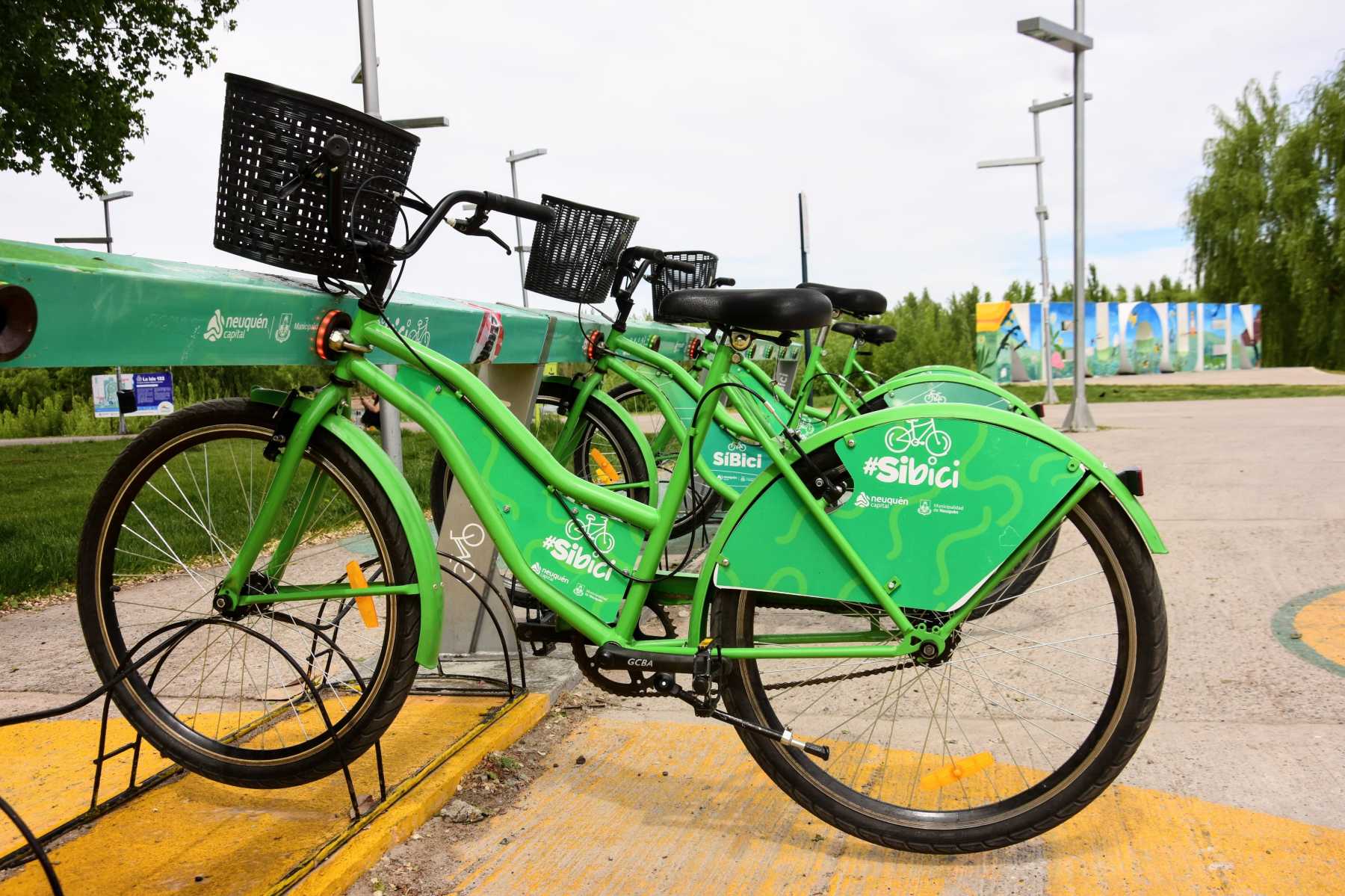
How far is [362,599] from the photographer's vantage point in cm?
274

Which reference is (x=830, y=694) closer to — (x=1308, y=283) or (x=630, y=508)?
(x=630, y=508)

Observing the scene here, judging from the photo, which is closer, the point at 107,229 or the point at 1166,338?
the point at 107,229

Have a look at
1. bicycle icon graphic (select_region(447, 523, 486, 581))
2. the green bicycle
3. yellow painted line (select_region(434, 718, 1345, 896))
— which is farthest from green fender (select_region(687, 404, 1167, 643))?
bicycle icon graphic (select_region(447, 523, 486, 581))

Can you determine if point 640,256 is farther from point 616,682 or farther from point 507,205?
point 616,682

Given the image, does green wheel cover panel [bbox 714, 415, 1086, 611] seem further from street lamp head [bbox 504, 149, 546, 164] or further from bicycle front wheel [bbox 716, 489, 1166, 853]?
street lamp head [bbox 504, 149, 546, 164]

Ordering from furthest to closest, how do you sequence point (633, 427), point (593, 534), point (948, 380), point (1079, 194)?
point (1079, 194)
point (948, 380)
point (633, 427)
point (593, 534)

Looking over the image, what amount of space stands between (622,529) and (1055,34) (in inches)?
496

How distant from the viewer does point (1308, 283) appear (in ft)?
102

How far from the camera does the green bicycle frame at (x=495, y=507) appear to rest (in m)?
2.54

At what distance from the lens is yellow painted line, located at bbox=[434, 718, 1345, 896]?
8.21ft

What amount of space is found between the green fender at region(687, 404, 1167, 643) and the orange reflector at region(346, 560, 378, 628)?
807mm

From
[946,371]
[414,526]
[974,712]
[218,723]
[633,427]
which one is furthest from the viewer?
[946,371]

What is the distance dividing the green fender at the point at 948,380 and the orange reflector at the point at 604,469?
1.21 metres

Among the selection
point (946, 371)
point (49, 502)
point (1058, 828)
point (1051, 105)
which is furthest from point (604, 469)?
point (1051, 105)
